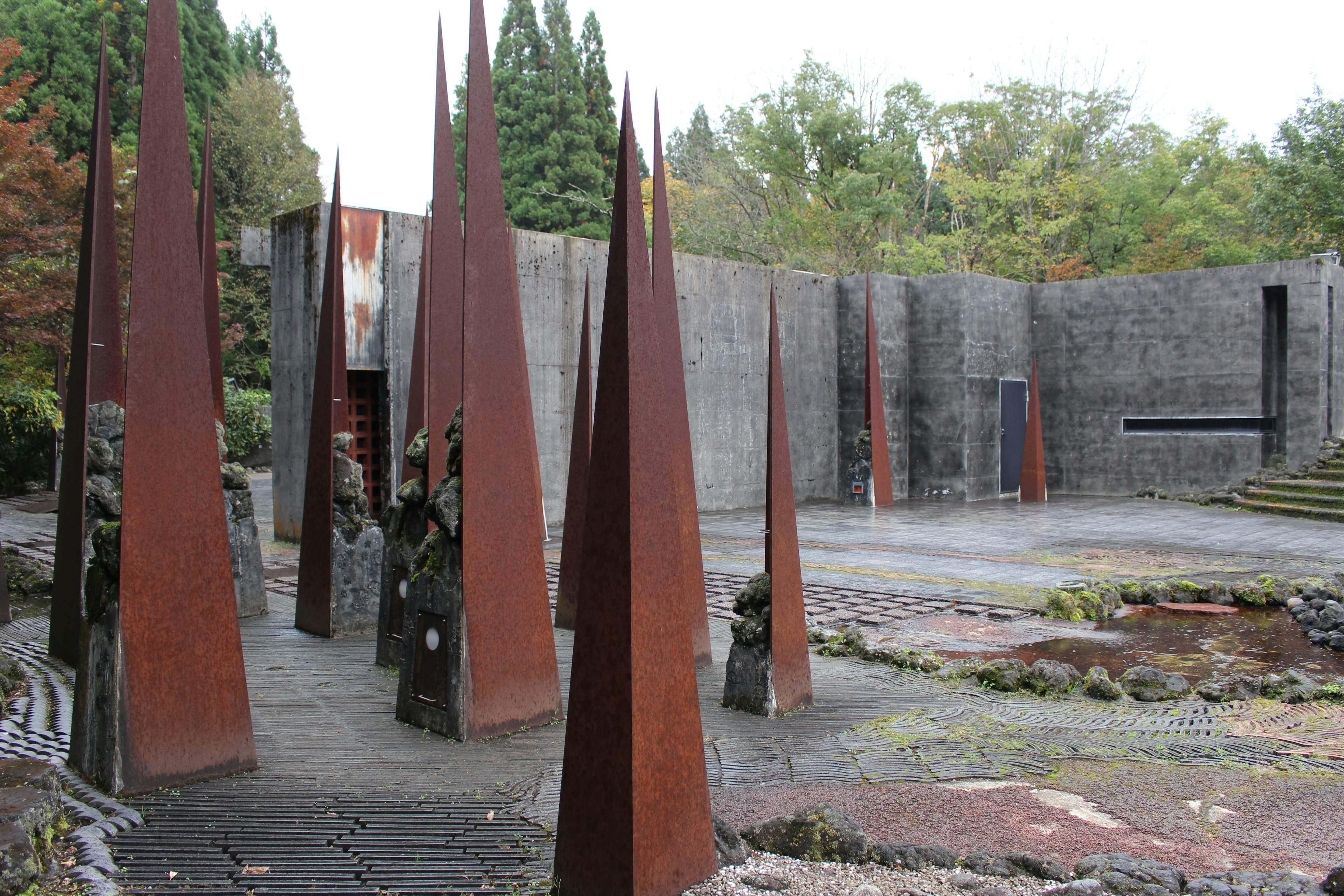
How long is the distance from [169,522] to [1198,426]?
632 inches

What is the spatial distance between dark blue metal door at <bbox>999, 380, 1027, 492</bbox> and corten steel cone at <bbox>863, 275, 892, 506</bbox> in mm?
2502

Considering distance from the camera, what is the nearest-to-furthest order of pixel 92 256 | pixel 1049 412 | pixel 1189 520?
1. pixel 92 256
2. pixel 1189 520
3. pixel 1049 412

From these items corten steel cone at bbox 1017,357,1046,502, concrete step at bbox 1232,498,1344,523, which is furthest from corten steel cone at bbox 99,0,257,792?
corten steel cone at bbox 1017,357,1046,502

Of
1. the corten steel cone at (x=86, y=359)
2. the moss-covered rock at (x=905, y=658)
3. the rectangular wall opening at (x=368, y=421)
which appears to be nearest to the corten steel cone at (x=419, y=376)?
the corten steel cone at (x=86, y=359)

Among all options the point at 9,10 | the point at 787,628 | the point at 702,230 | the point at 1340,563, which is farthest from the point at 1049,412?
the point at 9,10

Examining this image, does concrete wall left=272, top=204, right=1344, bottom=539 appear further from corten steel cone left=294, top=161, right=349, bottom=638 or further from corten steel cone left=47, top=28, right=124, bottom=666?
corten steel cone left=47, top=28, right=124, bottom=666

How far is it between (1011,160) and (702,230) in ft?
25.9

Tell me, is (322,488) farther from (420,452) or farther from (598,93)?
(598,93)

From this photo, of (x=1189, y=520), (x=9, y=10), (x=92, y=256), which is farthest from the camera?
(x=9, y=10)

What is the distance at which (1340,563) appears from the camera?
887cm

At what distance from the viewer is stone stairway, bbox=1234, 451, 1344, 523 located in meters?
12.8

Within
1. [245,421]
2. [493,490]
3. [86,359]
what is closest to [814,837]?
[493,490]

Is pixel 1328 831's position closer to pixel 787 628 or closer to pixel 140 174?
pixel 787 628

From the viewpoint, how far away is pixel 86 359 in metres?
5.32
